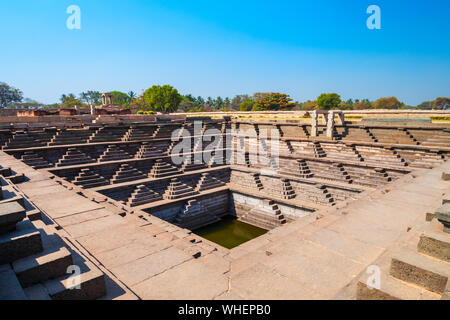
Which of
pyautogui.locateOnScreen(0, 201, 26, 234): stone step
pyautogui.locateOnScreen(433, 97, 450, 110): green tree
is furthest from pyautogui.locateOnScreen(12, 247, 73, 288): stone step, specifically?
pyautogui.locateOnScreen(433, 97, 450, 110): green tree

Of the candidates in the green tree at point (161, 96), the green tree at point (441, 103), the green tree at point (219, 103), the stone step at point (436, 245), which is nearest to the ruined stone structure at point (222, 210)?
the stone step at point (436, 245)

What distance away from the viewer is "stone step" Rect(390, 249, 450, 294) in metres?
2.53

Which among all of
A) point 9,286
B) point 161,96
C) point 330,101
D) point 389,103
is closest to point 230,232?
point 9,286

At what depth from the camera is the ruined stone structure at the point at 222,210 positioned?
2.81 m

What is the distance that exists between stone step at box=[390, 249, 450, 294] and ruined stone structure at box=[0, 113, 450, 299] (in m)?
0.01

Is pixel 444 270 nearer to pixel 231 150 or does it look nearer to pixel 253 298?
pixel 253 298

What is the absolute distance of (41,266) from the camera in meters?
2.63

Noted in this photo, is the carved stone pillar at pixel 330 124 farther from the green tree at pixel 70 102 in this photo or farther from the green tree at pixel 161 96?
the green tree at pixel 70 102

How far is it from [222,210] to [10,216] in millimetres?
11192

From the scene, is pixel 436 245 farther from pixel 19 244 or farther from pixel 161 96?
pixel 161 96

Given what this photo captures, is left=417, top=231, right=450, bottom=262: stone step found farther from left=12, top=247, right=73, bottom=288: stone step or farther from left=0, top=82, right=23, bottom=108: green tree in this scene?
left=0, top=82, right=23, bottom=108: green tree

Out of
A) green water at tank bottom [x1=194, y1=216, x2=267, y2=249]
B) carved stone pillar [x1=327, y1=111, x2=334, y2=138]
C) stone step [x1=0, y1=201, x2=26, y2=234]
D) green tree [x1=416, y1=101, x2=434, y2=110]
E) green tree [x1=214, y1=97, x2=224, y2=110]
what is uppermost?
green tree [x1=214, y1=97, x2=224, y2=110]
